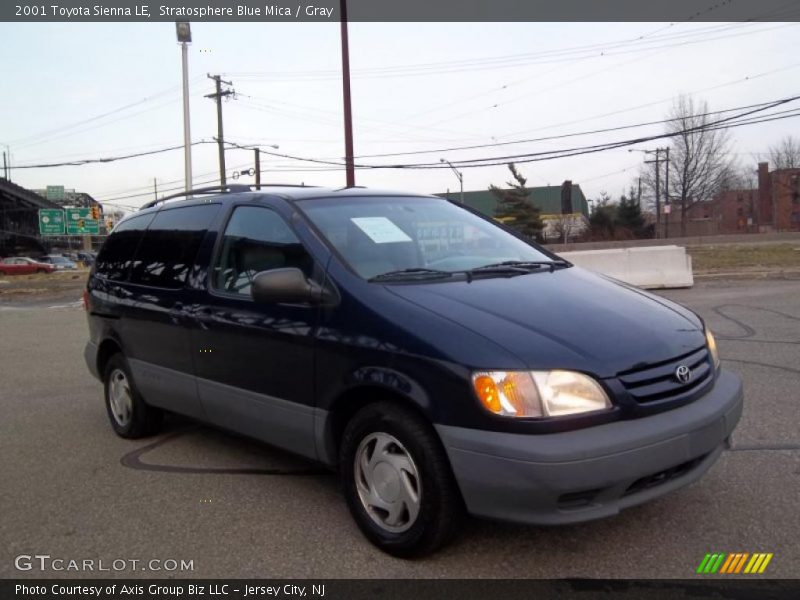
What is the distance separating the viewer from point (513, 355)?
107 inches

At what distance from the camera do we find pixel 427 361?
9.29ft

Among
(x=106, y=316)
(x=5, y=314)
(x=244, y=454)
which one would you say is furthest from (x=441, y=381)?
(x=5, y=314)

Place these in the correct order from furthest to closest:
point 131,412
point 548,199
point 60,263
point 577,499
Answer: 1. point 548,199
2. point 60,263
3. point 131,412
4. point 577,499

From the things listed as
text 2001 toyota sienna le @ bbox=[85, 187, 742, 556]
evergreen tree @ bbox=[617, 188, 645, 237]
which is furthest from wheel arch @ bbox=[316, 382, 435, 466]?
evergreen tree @ bbox=[617, 188, 645, 237]

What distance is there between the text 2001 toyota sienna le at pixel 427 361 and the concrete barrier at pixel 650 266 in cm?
1034

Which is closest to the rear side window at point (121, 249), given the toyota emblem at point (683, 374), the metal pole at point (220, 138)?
the toyota emblem at point (683, 374)

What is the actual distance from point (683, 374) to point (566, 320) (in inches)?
21.7

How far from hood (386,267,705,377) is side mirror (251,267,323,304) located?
0.43 metres

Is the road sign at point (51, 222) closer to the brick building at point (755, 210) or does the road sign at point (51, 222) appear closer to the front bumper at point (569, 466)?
the brick building at point (755, 210)

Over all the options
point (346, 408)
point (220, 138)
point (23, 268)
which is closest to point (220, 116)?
point (220, 138)

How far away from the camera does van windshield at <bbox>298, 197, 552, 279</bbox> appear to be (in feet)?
11.7

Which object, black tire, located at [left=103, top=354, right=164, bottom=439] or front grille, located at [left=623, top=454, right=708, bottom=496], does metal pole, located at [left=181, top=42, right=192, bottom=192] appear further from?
front grille, located at [left=623, top=454, right=708, bottom=496]

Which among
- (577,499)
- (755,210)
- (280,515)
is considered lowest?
(280,515)

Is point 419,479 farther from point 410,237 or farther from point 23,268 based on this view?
point 23,268
